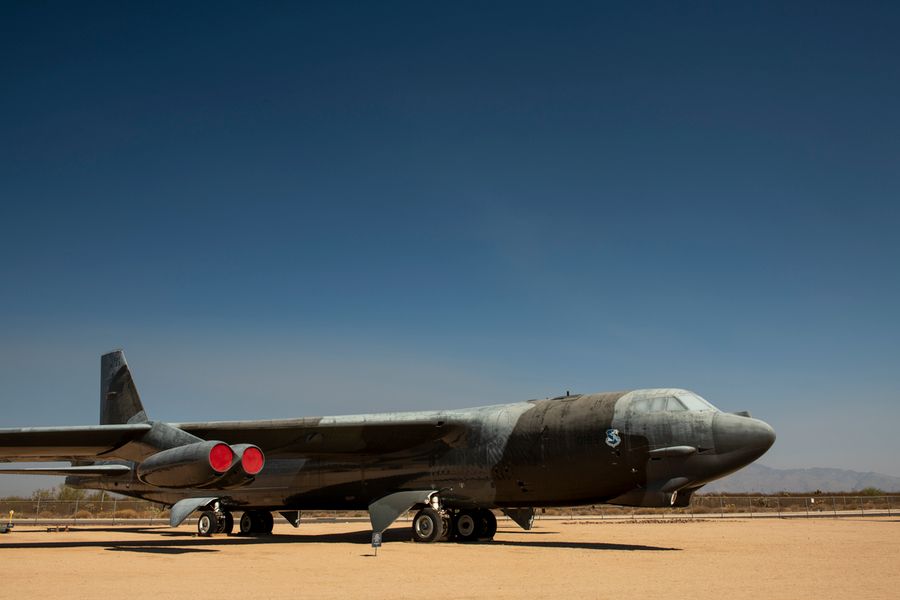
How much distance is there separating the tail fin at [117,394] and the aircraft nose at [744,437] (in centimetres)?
1697

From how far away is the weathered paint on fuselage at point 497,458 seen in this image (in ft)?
50.8

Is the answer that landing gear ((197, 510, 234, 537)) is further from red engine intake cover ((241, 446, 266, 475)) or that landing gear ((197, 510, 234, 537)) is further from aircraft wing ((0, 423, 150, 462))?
red engine intake cover ((241, 446, 266, 475))

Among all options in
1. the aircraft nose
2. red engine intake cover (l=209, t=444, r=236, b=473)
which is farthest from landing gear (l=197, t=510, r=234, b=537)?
the aircraft nose

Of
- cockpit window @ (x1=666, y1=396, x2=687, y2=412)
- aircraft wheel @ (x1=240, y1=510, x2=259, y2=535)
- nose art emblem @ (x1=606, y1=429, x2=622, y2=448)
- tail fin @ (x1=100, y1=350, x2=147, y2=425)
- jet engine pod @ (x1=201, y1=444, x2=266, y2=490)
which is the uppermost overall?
tail fin @ (x1=100, y1=350, x2=147, y2=425)

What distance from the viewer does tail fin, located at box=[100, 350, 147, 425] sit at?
2370cm

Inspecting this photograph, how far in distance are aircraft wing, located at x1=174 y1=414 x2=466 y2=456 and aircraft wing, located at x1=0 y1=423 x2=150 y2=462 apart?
2038mm

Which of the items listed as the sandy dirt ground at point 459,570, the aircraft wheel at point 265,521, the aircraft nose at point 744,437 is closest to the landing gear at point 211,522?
the aircraft wheel at point 265,521

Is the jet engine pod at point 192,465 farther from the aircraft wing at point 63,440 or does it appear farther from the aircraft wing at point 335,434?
the aircraft wing at point 335,434

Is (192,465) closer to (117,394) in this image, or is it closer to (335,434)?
(335,434)

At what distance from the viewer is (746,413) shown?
50.8ft

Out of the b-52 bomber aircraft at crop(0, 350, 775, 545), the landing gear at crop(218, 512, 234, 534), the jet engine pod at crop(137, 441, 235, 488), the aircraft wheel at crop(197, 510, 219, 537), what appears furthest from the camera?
the landing gear at crop(218, 512, 234, 534)

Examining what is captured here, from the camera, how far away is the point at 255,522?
75.4 ft

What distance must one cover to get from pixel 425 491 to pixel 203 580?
8468 mm

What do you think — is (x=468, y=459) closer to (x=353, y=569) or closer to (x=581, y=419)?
(x=581, y=419)
